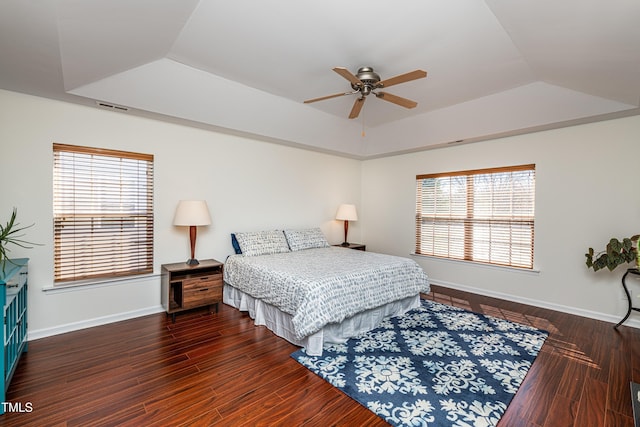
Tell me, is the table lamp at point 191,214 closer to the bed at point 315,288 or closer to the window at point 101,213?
the window at point 101,213

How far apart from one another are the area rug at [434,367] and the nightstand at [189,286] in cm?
149

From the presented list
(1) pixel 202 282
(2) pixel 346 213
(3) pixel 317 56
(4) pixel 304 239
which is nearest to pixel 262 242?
(4) pixel 304 239

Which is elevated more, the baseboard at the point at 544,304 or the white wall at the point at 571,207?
the white wall at the point at 571,207

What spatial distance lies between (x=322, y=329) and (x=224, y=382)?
2.99 feet

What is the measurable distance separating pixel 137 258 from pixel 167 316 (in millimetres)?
803

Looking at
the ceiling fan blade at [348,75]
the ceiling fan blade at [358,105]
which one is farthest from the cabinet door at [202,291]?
the ceiling fan blade at [348,75]

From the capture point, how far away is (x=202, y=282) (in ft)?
11.6

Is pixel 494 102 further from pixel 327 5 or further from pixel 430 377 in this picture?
pixel 430 377

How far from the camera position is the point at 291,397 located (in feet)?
6.85

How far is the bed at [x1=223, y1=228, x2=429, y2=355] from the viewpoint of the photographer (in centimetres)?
269

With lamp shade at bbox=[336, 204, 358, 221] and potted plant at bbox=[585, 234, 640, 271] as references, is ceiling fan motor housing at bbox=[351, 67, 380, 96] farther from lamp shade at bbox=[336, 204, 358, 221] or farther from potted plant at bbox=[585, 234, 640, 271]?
potted plant at bbox=[585, 234, 640, 271]

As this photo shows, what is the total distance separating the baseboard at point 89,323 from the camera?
9.60 feet

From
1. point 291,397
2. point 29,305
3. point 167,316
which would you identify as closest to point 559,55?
point 291,397

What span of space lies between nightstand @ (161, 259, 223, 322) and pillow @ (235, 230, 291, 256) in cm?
50
